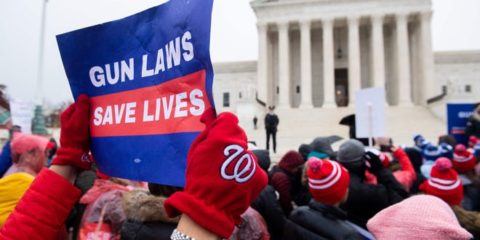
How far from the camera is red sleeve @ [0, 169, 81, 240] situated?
63.1 inches

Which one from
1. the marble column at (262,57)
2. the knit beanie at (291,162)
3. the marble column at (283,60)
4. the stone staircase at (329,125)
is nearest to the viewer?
the knit beanie at (291,162)

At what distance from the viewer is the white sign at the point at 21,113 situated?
986 cm

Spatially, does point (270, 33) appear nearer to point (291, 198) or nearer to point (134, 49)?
point (291, 198)

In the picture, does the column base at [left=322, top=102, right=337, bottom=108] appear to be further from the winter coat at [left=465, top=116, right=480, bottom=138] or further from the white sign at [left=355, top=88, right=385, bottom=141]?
the winter coat at [left=465, top=116, right=480, bottom=138]

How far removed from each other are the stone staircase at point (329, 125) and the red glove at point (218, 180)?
67.8 ft

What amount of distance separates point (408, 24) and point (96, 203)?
4286cm

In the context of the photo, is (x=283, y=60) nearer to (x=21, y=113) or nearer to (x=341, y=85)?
(x=341, y=85)

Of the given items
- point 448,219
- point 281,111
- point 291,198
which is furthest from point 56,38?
point 281,111

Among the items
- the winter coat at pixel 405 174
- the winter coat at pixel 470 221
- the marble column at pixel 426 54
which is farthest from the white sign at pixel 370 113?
the marble column at pixel 426 54

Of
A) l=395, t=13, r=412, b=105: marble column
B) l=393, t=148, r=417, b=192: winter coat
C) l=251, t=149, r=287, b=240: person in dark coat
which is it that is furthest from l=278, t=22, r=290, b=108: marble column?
l=251, t=149, r=287, b=240: person in dark coat

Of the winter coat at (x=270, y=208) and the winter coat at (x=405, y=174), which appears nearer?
the winter coat at (x=270, y=208)

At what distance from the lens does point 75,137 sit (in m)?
1.69

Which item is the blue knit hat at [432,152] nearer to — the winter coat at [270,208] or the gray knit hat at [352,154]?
the gray knit hat at [352,154]

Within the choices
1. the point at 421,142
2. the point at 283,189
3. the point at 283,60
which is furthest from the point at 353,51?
the point at 283,189
